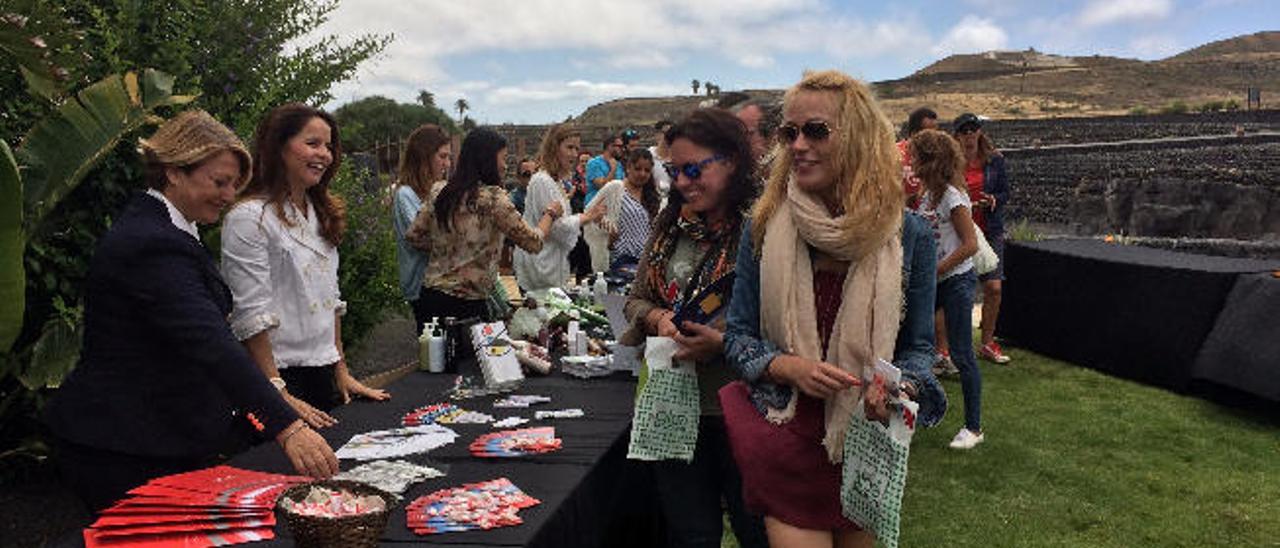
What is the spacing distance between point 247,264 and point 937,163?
3.91 metres

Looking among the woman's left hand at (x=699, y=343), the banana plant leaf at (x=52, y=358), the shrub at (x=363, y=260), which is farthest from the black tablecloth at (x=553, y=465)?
the shrub at (x=363, y=260)

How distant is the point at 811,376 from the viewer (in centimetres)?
227

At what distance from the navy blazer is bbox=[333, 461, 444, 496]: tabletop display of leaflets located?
0.36 meters

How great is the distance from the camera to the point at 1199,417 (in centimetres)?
635

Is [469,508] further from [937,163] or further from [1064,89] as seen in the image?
[1064,89]

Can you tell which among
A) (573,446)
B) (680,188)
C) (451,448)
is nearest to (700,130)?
(680,188)

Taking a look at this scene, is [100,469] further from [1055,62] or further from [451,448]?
[1055,62]

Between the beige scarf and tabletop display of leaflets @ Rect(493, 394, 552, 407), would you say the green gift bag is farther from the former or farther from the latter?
tabletop display of leaflets @ Rect(493, 394, 552, 407)

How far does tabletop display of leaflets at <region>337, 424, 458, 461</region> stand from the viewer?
2846 mm

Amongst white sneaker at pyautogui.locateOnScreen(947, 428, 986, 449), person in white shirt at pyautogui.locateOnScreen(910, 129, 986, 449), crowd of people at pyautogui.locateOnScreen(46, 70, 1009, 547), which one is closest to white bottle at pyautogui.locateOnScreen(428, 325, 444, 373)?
crowd of people at pyautogui.locateOnScreen(46, 70, 1009, 547)

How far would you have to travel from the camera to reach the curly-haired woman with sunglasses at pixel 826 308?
228cm

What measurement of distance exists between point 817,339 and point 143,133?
3971mm

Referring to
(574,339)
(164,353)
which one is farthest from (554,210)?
(164,353)

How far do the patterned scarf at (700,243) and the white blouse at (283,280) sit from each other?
3.91 feet
